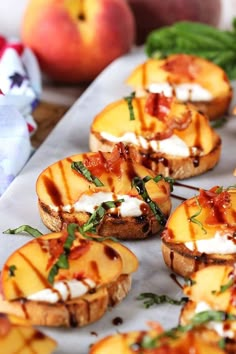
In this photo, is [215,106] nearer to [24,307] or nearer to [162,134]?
[162,134]

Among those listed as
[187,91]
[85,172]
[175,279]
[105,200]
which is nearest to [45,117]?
[187,91]

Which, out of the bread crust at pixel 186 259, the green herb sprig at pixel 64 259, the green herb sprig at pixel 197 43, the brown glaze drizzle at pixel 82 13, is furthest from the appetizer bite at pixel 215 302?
the brown glaze drizzle at pixel 82 13

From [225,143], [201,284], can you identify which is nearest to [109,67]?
[225,143]

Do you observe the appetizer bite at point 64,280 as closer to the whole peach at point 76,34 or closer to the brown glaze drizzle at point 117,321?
the brown glaze drizzle at point 117,321

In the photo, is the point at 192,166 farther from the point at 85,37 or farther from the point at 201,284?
the point at 85,37

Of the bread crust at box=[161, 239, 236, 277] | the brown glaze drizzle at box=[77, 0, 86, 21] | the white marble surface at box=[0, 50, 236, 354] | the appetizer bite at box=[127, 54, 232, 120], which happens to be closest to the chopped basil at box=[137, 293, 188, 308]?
the white marble surface at box=[0, 50, 236, 354]

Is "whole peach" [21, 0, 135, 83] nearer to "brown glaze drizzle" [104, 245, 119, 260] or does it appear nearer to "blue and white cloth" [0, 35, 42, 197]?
"blue and white cloth" [0, 35, 42, 197]
